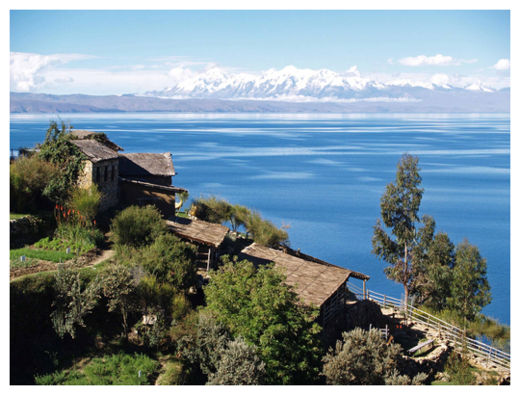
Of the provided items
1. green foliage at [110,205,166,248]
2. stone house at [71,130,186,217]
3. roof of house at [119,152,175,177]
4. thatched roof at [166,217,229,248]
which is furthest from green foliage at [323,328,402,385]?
roof of house at [119,152,175,177]

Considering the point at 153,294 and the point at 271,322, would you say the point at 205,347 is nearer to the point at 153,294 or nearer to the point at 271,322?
the point at 271,322

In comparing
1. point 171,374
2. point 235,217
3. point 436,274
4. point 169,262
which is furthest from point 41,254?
point 436,274

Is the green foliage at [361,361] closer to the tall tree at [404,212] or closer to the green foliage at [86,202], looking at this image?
the green foliage at [86,202]

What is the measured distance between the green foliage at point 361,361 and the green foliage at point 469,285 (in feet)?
40.4

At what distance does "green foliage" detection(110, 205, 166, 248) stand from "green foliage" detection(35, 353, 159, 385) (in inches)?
264

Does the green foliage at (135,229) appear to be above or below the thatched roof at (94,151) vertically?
below

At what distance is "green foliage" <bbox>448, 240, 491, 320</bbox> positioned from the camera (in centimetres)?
3281

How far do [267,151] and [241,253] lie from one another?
373ft

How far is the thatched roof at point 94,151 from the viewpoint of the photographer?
28.7 metres

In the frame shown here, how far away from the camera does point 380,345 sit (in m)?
21.7

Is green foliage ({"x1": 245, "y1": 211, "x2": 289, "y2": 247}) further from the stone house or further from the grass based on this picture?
the grass

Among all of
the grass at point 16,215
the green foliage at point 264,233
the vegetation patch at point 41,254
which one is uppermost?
the grass at point 16,215

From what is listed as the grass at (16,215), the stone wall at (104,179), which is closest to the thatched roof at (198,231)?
the stone wall at (104,179)
